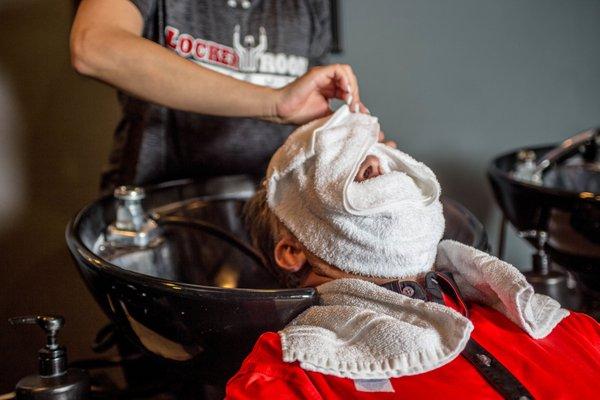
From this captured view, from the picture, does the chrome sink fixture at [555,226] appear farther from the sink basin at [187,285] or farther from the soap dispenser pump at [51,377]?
the soap dispenser pump at [51,377]

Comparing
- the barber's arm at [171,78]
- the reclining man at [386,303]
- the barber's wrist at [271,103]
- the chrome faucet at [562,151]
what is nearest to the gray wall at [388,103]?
the chrome faucet at [562,151]

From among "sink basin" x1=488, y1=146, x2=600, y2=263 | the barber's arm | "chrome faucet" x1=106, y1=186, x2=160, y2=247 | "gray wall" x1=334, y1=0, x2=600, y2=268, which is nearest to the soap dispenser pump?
"chrome faucet" x1=106, y1=186, x2=160, y2=247

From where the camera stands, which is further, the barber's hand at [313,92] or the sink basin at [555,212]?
the sink basin at [555,212]

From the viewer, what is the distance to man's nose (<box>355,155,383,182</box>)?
1.02 metres

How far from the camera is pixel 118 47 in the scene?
1184 mm

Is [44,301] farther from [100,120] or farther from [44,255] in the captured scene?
[100,120]

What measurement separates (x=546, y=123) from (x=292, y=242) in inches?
68.0

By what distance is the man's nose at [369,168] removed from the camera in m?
1.02

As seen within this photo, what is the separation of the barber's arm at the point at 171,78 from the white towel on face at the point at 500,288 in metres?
0.30

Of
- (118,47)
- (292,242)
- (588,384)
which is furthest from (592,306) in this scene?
(118,47)

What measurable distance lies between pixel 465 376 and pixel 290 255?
0.97ft

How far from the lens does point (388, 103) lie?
2225 millimetres

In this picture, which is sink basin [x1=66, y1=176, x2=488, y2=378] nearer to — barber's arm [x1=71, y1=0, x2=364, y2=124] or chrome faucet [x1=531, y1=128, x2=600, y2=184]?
barber's arm [x1=71, y1=0, x2=364, y2=124]

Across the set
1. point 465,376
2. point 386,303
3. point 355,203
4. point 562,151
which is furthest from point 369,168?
point 562,151
